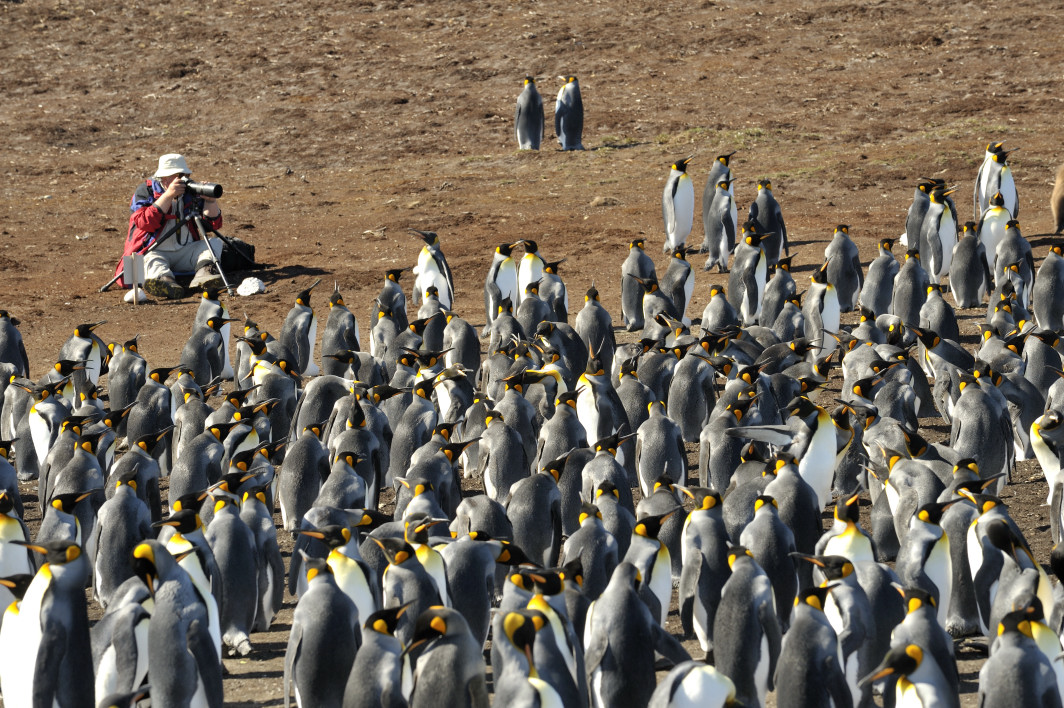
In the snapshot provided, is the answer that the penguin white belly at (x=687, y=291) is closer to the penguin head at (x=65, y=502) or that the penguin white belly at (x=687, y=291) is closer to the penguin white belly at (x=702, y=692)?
the penguin head at (x=65, y=502)

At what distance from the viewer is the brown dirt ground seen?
1435cm

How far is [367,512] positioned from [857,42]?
64.1 ft

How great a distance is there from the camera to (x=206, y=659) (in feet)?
15.8

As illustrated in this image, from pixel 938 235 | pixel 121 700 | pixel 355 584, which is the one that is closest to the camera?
pixel 121 700

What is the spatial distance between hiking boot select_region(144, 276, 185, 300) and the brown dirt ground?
0.47 feet

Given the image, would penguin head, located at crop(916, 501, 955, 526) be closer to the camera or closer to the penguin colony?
the penguin colony

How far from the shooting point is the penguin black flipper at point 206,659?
4.79 meters

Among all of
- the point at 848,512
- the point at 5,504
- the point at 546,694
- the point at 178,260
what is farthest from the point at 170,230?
the point at 546,694

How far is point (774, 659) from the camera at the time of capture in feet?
16.9

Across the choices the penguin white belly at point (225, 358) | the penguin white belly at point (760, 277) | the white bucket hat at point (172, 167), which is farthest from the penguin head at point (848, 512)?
the white bucket hat at point (172, 167)

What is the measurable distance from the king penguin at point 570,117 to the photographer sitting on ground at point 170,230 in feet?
23.0

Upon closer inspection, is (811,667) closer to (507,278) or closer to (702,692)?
(702,692)

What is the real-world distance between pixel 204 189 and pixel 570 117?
7700 mm

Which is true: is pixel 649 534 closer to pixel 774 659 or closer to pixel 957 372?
pixel 774 659
